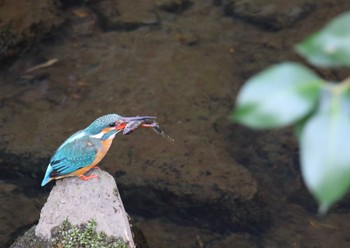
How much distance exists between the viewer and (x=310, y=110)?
2.69 feet

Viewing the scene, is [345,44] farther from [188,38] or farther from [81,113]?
[188,38]

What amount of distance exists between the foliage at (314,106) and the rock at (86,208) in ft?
8.61

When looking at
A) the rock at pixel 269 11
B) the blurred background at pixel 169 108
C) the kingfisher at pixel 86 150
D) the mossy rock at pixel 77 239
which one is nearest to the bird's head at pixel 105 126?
the kingfisher at pixel 86 150

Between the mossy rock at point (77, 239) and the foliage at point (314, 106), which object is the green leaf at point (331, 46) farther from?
the mossy rock at point (77, 239)

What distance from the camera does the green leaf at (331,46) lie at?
0.82 m

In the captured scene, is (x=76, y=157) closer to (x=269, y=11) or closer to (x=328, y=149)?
(x=328, y=149)

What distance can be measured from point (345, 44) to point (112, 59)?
5.76 meters

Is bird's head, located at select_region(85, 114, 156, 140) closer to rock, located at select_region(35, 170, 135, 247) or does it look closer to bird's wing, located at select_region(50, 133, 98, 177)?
bird's wing, located at select_region(50, 133, 98, 177)

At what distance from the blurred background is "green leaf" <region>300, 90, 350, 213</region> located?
13.5 feet

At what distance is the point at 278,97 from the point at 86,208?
2727 mm

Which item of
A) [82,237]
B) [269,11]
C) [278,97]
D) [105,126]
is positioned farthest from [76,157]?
[269,11]

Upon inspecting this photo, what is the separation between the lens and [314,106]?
2.69ft

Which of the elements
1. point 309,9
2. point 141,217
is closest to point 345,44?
point 141,217

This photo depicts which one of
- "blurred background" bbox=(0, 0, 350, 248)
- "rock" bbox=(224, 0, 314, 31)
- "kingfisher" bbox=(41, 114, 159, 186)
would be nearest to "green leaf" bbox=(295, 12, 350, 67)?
"kingfisher" bbox=(41, 114, 159, 186)
